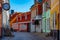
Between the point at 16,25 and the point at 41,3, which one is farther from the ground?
the point at 41,3

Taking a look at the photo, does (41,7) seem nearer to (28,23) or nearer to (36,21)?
(36,21)

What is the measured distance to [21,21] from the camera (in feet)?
178

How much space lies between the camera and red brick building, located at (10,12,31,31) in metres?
51.9

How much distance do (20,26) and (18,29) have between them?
1.06 meters

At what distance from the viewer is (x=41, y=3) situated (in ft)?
136

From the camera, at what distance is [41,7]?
4166 centimetres

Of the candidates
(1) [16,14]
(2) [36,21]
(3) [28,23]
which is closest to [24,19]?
(3) [28,23]

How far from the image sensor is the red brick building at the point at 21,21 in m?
51.9

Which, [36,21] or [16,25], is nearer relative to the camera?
[36,21]

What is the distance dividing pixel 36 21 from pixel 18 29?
1193 cm

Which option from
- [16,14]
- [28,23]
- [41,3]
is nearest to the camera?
[41,3]

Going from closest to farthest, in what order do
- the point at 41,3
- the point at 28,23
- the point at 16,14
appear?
1. the point at 41,3
2. the point at 28,23
3. the point at 16,14

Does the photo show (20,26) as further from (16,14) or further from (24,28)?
(16,14)

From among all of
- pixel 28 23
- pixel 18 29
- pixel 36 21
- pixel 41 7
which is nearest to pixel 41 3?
pixel 41 7
